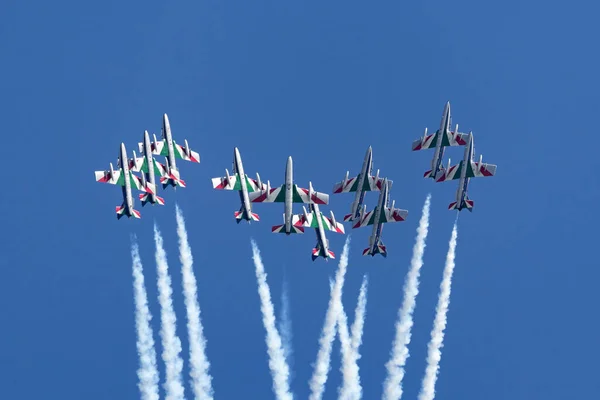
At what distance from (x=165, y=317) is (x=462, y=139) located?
3779 centimetres

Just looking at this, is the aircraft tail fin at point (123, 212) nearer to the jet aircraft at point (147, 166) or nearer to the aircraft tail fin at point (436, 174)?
the jet aircraft at point (147, 166)

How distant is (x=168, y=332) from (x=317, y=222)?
749 inches

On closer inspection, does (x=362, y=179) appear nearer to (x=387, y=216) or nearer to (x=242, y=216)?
(x=387, y=216)

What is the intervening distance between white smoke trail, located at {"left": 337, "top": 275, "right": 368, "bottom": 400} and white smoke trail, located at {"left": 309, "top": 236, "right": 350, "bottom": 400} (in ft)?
3.38

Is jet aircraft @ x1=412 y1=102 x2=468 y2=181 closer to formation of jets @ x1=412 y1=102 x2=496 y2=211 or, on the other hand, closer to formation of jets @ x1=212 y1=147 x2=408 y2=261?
formation of jets @ x1=412 y1=102 x2=496 y2=211

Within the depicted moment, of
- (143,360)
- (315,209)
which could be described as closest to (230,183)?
(315,209)

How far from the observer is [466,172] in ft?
504

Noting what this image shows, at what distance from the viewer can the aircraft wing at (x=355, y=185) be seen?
15512 centimetres

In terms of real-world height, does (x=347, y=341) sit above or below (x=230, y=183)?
below

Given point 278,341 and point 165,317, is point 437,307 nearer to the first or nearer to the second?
point 278,341

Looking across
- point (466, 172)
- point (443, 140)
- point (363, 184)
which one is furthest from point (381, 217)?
point (443, 140)

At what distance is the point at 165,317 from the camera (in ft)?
Answer: 499

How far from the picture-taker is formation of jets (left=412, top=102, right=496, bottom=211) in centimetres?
15325

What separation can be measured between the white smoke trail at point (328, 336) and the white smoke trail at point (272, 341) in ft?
9.22
